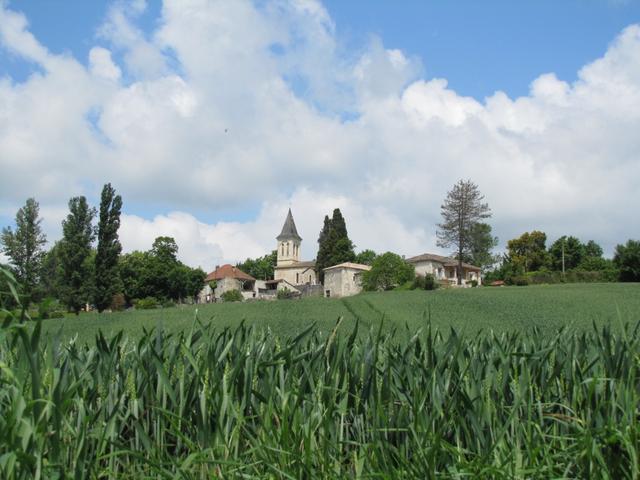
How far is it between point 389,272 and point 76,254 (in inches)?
1277

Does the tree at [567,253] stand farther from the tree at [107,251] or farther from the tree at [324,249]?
the tree at [107,251]

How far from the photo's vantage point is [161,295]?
254 feet

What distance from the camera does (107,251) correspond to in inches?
2068

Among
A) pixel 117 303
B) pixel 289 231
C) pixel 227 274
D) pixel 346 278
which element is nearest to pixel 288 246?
pixel 289 231

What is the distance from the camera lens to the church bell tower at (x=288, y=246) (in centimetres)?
10969

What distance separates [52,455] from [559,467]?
173 centimetres

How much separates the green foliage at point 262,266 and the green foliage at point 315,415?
11687 cm

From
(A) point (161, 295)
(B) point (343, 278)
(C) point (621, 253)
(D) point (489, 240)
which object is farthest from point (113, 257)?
(D) point (489, 240)

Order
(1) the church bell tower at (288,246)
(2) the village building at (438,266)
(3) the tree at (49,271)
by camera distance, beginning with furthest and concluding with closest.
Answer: (1) the church bell tower at (288,246)
(2) the village building at (438,266)
(3) the tree at (49,271)

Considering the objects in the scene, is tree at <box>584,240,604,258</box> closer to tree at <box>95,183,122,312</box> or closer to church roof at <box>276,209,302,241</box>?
church roof at <box>276,209,302,241</box>

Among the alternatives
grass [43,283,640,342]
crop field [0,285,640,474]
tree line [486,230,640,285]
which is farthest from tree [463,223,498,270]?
crop field [0,285,640,474]

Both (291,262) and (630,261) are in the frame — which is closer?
(630,261)

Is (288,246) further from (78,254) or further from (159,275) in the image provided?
(78,254)

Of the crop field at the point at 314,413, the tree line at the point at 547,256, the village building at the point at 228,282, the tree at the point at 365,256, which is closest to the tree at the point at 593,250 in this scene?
the tree line at the point at 547,256
